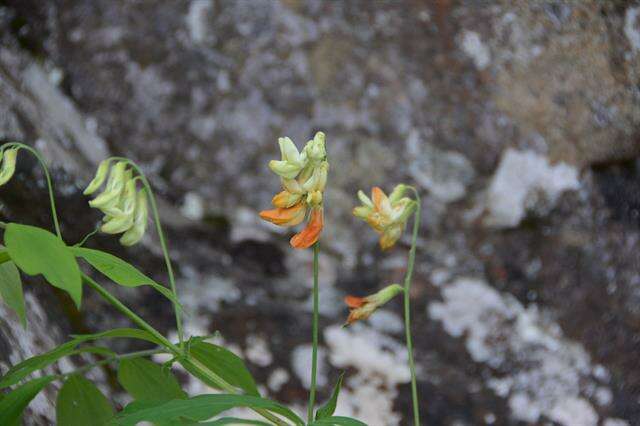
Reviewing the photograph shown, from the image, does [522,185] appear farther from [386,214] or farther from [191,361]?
[191,361]

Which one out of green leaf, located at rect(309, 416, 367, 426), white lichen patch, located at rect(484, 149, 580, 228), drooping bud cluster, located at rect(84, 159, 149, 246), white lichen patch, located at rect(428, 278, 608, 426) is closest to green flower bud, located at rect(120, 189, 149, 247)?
drooping bud cluster, located at rect(84, 159, 149, 246)

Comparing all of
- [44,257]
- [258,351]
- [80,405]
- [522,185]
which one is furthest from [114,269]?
[522,185]

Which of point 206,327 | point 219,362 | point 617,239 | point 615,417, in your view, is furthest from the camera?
point 617,239

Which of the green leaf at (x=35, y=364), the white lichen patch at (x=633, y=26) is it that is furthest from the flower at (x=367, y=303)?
the white lichen patch at (x=633, y=26)

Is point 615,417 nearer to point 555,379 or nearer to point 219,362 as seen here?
point 555,379

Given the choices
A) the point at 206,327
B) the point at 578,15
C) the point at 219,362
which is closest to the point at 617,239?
the point at 578,15

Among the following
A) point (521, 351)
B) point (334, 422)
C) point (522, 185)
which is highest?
point (334, 422)

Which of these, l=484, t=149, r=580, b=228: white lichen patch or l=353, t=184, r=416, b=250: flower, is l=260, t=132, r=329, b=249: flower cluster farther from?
l=484, t=149, r=580, b=228: white lichen patch
